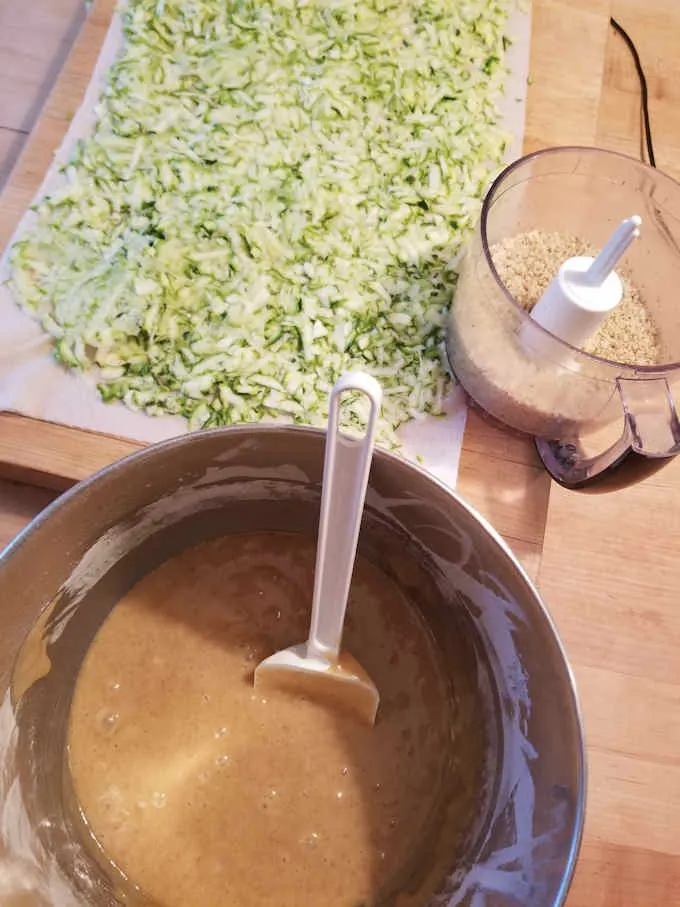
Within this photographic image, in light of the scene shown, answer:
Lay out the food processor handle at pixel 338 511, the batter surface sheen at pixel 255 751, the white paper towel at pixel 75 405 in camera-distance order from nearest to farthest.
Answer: the food processor handle at pixel 338 511, the batter surface sheen at pixel 255 751, the white paper towel at pixel 75 405

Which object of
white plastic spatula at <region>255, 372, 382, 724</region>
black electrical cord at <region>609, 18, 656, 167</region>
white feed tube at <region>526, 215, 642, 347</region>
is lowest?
white plastic spatula at <region>255, 372, 382, 724</region>

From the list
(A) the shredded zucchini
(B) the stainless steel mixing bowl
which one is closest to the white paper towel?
(A) the shredded zucchini

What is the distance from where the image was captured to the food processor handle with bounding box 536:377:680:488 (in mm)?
798

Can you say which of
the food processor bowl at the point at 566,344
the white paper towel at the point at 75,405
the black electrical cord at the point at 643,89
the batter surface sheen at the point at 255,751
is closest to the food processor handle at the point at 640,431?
the food processor bowl at the point at 566,344

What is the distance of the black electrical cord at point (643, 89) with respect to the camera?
4.09 ft

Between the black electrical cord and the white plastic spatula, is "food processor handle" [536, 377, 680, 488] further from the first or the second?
the black electrical cord

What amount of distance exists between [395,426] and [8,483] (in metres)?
0.47

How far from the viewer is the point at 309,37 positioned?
120 centimetres

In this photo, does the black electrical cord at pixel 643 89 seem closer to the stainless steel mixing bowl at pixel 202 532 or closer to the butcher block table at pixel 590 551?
the butcher block table at pixel 590 551

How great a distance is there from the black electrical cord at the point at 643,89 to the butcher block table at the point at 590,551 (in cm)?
10

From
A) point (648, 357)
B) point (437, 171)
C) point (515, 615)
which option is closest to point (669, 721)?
point (515, 615)

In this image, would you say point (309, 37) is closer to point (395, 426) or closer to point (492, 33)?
point (492, 33)

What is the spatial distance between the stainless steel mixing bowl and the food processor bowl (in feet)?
0.67

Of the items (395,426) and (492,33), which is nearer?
(395,426)
